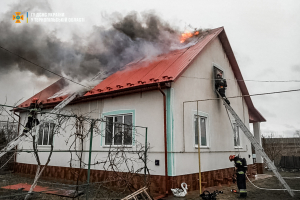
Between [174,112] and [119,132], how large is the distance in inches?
88.1

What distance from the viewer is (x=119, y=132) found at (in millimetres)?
8875

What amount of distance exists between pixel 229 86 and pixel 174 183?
701 centimetres

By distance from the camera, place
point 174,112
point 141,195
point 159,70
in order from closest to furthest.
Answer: point 141,195, point 174,112, point 159,70

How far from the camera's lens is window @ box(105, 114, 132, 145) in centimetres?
903

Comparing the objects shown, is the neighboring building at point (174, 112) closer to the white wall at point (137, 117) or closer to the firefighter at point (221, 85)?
the white wall at point (137, 117)

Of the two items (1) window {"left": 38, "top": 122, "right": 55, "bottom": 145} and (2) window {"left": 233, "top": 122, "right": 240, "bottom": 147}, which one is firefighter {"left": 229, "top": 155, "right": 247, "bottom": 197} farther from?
(1) window {"left": 38, "top": 122, "right": 55, "bottom": 145}

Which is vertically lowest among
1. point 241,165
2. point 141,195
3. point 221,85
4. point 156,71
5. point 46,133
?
point 141,195

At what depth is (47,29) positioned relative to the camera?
36.3 ft

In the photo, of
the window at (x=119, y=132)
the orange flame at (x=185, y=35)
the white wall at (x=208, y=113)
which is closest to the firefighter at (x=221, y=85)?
the white wall at (x=208, y=113)

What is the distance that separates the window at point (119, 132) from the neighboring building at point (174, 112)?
0.13 feet

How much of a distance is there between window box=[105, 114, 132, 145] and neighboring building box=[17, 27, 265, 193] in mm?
39

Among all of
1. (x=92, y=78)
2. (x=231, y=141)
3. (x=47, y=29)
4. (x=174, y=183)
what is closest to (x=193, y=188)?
(x=174, y=183)

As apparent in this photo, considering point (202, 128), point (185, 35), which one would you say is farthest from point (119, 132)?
point (185, 35)

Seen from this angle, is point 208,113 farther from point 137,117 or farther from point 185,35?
point 185,35
